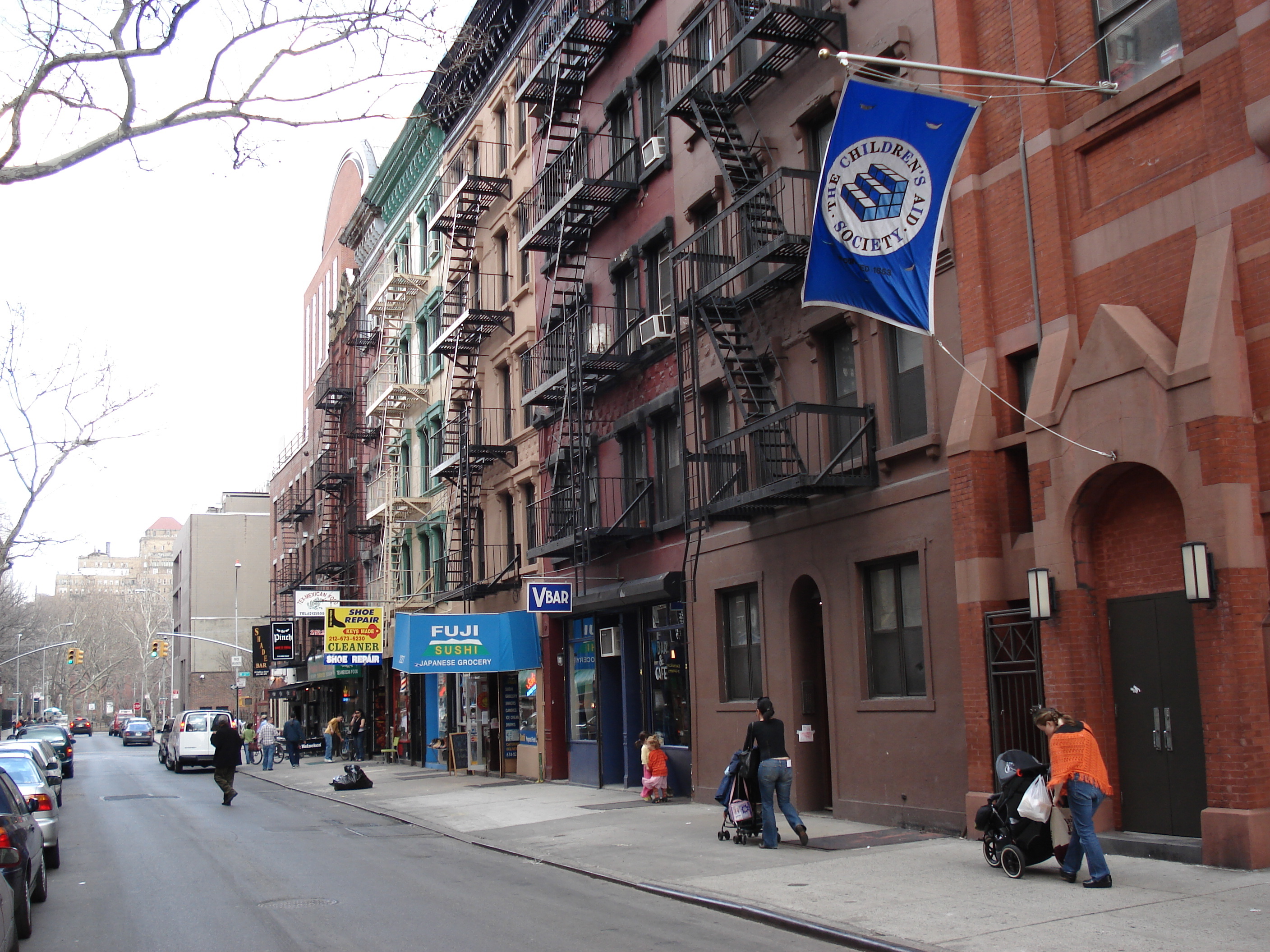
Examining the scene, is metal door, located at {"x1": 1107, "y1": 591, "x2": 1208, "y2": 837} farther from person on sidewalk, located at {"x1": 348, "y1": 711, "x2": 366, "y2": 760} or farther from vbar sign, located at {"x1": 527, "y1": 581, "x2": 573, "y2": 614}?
person on sidewalk, located at {"x1": 348, "y1": 711, "x2": 366, "y2": 760}

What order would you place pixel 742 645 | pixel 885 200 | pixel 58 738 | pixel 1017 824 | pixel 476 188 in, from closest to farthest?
pixel 1017 824 → pixel 885 200 → pixel 742 645 → pixel 476 188 → pixel 58 738

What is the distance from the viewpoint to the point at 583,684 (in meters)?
25.1

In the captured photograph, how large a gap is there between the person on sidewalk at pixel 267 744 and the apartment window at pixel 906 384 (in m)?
28.8

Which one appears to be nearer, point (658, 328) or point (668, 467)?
point (658, 328)

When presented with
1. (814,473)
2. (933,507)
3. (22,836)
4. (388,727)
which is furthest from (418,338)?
(22,836)

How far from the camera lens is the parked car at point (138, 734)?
75.2 metres

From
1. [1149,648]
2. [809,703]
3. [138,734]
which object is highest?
[1149,648]

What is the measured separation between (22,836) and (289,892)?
9.15ft

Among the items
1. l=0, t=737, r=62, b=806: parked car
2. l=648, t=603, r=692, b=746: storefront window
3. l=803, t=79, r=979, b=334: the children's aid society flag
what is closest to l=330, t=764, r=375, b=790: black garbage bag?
l=0, t=737, r=62, b=806: parked car

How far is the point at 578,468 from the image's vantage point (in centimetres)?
2427

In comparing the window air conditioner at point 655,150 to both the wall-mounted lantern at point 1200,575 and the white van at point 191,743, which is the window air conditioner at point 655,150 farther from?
the white van at point 191,743

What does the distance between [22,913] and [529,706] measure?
18.2 m

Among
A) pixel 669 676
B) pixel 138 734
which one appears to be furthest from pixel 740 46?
pixel 138 734

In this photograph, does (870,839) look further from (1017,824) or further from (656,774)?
(656,774)
